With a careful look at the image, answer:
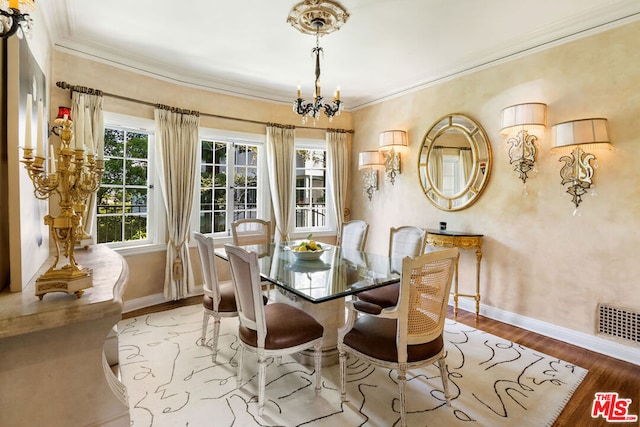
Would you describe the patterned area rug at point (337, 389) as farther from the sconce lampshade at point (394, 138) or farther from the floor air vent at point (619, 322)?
the sconce lampshade at point (394, 138)

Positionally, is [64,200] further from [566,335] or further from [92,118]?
[566,335]

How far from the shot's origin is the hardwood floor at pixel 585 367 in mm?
2016

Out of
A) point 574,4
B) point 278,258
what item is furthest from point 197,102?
point 574,4

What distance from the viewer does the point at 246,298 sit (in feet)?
6.81

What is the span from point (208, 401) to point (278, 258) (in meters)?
1.25

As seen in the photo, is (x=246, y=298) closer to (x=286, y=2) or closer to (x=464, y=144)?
(x=286, y=2)

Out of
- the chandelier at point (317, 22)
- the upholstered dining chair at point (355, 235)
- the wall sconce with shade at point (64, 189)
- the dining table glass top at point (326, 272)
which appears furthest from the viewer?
the upholstered dining chair at point (355, 235)

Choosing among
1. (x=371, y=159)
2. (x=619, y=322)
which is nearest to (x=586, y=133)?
(x=619, y=322)

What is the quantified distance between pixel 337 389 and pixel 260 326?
0.79m

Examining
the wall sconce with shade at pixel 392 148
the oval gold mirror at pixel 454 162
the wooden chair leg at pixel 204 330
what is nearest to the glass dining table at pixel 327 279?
the wooden chair leg at pixel 204 330

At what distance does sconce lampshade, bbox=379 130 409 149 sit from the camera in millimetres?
4496

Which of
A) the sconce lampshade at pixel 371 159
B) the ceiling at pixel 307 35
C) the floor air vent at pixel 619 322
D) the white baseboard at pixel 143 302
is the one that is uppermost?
the ceiling at pixel 307 35

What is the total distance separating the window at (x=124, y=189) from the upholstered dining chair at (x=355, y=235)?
8.23ft

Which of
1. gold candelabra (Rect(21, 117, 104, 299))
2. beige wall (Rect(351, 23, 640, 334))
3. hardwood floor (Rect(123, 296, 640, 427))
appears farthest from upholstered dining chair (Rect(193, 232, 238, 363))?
beige wall (Rect(351, 23, 640, 334))
